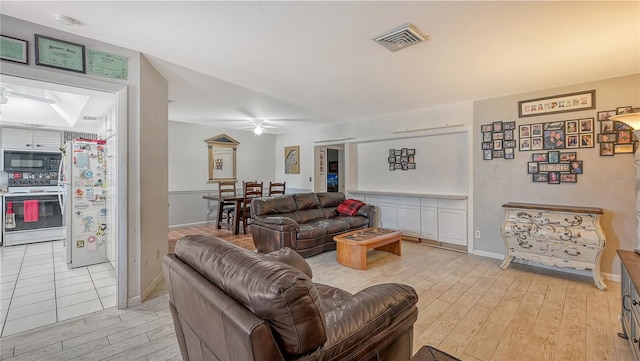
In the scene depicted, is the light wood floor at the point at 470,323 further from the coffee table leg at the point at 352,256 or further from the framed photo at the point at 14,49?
the framed photo at the point at 14,49

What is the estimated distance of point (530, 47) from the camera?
2432 mm

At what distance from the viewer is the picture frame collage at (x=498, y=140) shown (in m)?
3.83

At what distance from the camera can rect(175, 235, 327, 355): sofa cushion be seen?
0.90 metres

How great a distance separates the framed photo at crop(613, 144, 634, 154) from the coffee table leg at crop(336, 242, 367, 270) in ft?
10.2

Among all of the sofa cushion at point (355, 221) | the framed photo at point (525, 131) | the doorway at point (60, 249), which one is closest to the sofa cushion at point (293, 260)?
the doorway at point (60, 249)

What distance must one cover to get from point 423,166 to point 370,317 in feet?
13.9

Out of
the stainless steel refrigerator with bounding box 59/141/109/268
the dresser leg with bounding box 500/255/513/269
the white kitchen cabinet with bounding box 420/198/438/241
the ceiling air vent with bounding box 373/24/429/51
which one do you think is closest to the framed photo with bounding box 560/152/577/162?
the dresser leg with bounding box 500/255/513/269

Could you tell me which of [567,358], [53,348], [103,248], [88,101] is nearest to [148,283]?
[53,348]

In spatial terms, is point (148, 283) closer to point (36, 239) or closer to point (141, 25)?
point (141, 25)

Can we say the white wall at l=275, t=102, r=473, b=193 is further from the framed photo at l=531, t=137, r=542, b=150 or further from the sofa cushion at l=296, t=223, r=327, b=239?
the sofa cushion at l=296, t=223, r=327, b=239

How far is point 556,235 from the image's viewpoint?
3143 millimetres

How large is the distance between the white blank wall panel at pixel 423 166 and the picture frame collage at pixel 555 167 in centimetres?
94

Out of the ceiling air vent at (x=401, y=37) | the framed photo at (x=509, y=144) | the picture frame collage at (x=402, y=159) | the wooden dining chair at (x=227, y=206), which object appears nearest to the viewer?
the ceiling air vent at (x=401, y=37)

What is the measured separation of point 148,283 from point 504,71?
440 centimetres
